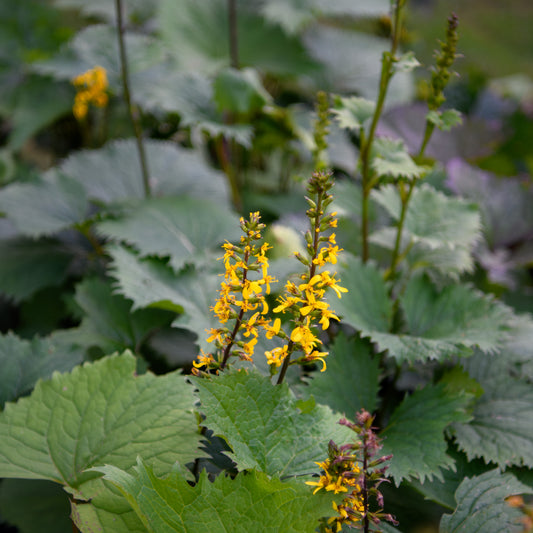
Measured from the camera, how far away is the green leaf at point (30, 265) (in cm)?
170

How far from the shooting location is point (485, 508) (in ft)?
3.07

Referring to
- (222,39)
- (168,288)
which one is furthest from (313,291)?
(222,39)

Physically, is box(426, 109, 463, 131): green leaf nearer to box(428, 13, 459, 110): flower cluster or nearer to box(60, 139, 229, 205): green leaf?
box(428, 13, 459, 110): flower cluster

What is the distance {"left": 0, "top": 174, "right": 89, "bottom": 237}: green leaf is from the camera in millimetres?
1660

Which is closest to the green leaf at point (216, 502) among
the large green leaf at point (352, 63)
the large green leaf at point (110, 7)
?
the large green leaf at point (352, 63)

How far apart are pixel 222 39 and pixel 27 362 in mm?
1912

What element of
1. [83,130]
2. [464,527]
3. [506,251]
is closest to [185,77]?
[83,130]

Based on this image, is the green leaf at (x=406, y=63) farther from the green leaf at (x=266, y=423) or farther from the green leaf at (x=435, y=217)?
the green leaf at (x=266, y=423)

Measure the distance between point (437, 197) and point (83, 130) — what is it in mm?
1758

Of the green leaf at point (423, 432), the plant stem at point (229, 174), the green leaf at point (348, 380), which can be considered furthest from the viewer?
the plant stem at point (229, 174)

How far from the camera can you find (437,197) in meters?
1.49

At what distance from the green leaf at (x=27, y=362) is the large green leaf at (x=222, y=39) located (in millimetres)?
1577

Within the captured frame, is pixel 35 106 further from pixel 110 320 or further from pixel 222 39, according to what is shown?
pixel 110 320

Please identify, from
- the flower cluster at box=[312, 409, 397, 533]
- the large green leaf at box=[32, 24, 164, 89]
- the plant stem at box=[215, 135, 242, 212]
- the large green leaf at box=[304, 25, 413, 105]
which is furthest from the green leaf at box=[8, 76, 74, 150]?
the flower cluster at box=[312, 409, 397, 533]
